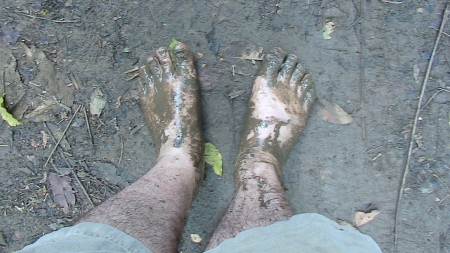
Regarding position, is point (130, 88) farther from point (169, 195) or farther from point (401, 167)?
point (401, 167)

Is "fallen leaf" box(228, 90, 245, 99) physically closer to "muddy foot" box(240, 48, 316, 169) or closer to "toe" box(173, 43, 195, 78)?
"muddy foot" box(240, 48, 316, 169)

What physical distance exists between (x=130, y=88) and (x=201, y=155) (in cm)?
57

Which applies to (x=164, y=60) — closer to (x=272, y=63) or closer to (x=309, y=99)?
Result: (x=272, y=63)

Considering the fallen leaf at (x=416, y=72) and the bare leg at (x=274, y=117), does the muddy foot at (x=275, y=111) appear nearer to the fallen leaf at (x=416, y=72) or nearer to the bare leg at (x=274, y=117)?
the bare leg at (x=274, y=117)

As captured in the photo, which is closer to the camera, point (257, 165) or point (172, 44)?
point (257, 165)

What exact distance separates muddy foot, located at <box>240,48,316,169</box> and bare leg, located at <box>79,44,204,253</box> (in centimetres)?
30

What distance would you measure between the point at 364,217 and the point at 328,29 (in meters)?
1.04

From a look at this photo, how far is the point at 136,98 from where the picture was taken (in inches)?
79.1

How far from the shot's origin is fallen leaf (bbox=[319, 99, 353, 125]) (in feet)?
6.28

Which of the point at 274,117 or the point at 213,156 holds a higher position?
the point at 274,117

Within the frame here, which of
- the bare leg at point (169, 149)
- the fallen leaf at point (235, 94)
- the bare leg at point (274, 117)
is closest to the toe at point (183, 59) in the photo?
the bare leg at point (169, 149)

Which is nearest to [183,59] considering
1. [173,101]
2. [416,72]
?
[173,101]

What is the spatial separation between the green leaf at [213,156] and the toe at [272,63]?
488 millimetres

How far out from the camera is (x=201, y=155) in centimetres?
191
